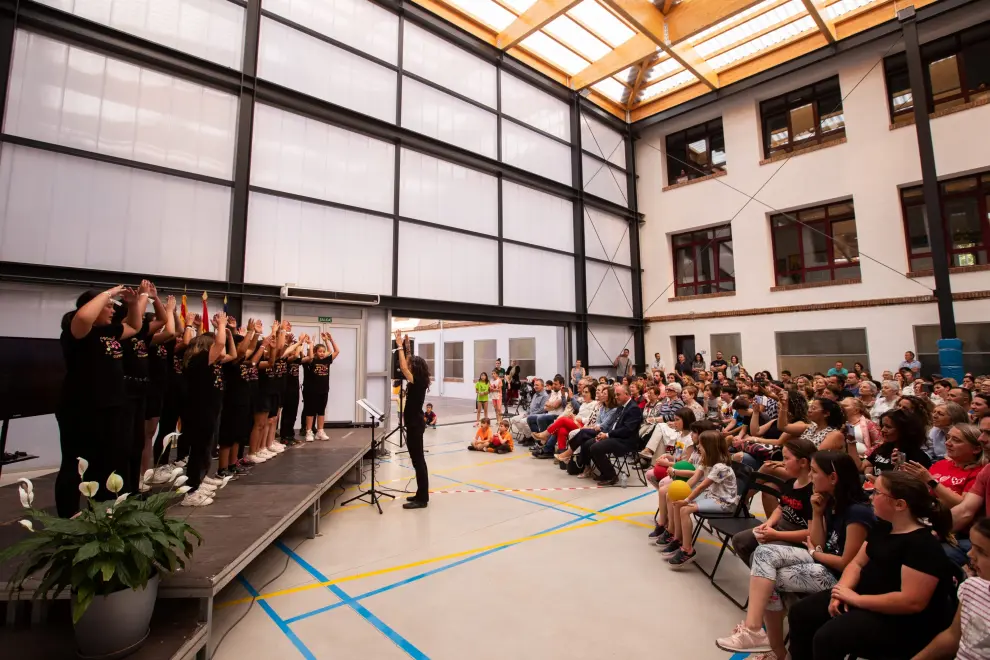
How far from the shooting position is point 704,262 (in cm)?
1530

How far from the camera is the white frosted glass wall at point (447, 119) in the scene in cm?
1094

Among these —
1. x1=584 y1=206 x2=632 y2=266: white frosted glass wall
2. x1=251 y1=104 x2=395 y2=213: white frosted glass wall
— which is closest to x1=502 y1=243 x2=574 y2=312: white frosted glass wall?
x1=584 y1=206 x2=632 y2=266: white frosted glass wall

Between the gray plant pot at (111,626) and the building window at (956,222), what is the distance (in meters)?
15.4

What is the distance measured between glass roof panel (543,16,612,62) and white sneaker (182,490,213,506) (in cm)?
1291

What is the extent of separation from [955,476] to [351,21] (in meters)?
12.4

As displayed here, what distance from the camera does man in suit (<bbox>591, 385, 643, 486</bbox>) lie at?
20.0 ft

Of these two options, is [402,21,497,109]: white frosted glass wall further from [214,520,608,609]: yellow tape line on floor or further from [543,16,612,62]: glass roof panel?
[214,520,608,609]: yellow tape line on floor

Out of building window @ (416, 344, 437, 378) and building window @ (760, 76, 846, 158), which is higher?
building window @ (760, 76, 846, 158)

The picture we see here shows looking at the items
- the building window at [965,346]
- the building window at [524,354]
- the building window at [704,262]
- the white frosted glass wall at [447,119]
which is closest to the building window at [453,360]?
the building window at [524,354]

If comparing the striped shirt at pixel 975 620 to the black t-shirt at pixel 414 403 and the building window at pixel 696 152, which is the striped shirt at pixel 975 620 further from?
the building window at pixel 696 152

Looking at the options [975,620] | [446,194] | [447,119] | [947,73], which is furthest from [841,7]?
[975,620]

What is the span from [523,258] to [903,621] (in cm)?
1166

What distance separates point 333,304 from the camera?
9.32 metres

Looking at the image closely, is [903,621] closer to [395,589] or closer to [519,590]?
[519,590]
